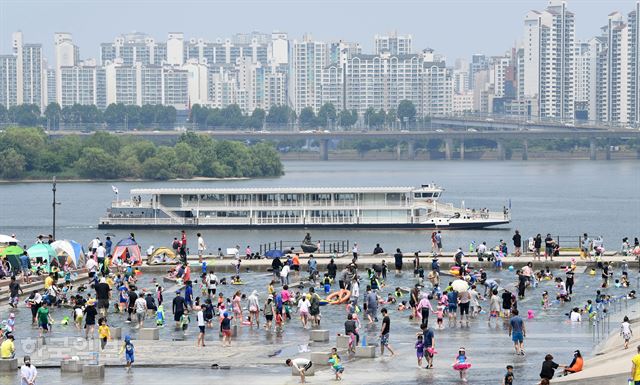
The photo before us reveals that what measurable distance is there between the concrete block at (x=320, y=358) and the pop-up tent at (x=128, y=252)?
880 inches

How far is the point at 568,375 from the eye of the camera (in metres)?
33.9

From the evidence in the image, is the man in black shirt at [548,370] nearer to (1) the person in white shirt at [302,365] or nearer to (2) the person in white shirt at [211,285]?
(1) the person in white shirt at [302,365]

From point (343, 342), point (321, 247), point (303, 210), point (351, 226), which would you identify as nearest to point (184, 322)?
point (343, 342)

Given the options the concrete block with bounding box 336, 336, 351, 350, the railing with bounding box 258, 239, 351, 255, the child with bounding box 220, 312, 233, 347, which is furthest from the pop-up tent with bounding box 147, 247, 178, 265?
the concrete block with bounding box 336, 336, 351, 350

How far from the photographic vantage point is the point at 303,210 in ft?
320

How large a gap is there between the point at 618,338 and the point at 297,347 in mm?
8285

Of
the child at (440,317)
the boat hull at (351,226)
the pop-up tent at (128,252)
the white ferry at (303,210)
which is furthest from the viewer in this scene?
the white ferry at (303,210)

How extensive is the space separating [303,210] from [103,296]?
52.1m

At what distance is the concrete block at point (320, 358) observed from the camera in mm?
36906

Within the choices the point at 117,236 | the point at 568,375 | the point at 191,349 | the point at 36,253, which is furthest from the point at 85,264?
the point at 117,236

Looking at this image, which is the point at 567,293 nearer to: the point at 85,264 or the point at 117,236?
the point at 85,264

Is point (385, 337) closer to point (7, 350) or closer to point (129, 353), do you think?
point (129, 353)

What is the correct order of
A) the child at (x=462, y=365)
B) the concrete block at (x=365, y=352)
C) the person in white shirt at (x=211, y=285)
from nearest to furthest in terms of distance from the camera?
the child at (x=462, y=365), the concrete block at (x=365, y=352), the person in white shirt at (x=211, y=285)

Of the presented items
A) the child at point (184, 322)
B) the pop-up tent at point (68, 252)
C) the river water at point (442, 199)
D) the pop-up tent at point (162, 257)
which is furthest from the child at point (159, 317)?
the river water at point (442, 199)
